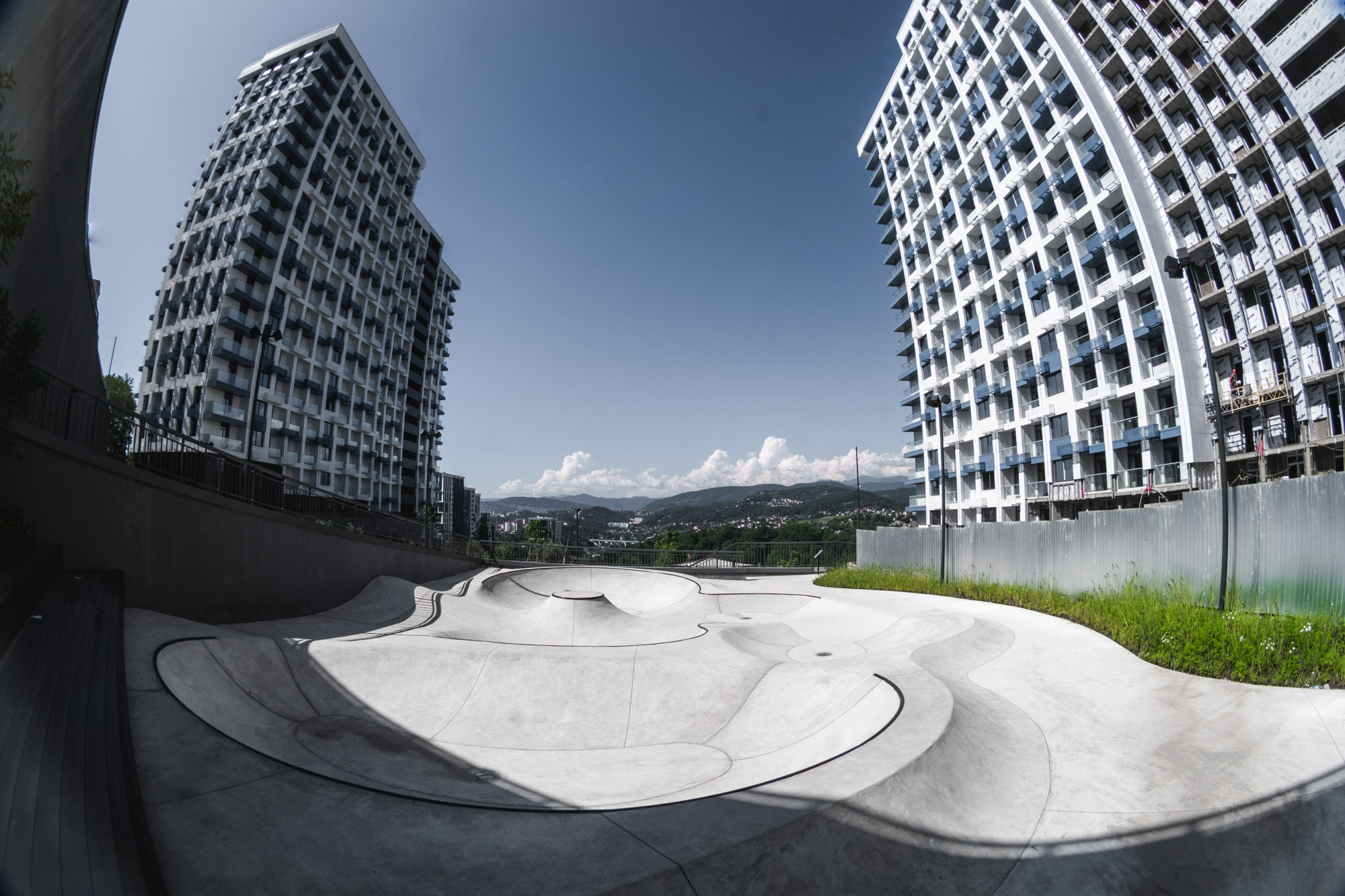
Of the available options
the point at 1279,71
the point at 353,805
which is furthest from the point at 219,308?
the point at 1279,71

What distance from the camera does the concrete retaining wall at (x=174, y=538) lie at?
7.95 meters

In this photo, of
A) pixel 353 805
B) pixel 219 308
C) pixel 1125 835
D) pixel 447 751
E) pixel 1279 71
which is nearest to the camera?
pixel 353 805

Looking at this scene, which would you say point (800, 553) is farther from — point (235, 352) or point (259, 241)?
point (259, 241)

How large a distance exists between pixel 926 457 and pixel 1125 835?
50.4m

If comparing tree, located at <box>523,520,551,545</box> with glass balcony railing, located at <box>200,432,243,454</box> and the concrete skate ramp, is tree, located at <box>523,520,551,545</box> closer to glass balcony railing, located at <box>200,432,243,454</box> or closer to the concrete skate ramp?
glass balcony railing, located at <box>200,432,243,454</box>

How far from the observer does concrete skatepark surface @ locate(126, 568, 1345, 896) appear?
345cm

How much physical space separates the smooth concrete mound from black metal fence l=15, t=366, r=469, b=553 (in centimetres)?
347

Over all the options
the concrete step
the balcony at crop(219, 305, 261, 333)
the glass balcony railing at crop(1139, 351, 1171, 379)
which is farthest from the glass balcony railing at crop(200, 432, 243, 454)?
the glass balcony railing at crop(1139, 351, 1171, 379)

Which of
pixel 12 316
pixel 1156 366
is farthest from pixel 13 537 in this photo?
pixel 1156 366

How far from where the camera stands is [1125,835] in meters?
4.61

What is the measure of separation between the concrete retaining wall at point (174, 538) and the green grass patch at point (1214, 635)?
16630 millimetres

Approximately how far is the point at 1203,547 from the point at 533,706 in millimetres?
14000

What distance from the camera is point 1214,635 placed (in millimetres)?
7980

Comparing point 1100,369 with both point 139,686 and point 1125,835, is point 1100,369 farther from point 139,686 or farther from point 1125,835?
point 139,686
